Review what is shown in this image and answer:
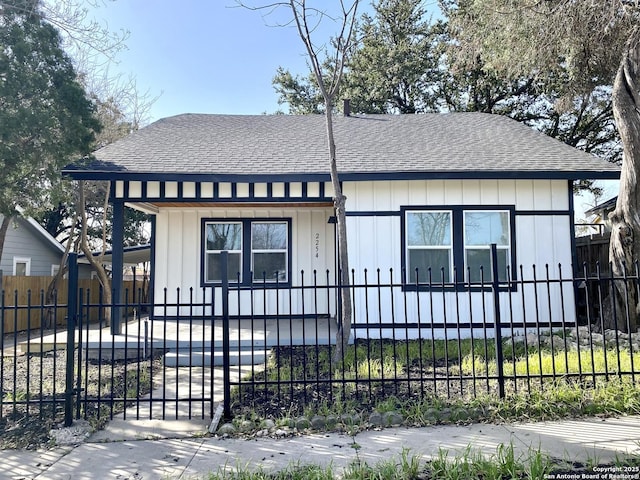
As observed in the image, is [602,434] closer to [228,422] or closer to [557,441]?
[557,441]

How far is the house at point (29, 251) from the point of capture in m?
14.8

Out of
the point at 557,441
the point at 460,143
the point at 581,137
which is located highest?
the point at 581,137

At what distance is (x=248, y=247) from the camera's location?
10031 mm

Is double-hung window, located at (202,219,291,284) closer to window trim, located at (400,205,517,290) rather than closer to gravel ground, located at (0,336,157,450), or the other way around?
window trim, located at (400,205,517,290)

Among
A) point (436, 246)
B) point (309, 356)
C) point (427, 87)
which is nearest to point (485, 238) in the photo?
point (436, 246)

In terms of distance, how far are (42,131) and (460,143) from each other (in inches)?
350

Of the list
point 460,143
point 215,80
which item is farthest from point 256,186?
point 215,80

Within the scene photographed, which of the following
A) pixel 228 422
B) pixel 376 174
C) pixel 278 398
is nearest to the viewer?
pixel 228 422

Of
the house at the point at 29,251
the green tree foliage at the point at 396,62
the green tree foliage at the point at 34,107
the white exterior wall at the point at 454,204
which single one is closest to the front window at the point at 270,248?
the white exterior wall at the point at 454,204

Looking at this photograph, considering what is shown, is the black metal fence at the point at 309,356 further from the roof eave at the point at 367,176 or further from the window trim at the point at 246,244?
the roof eave at the point at 367,176

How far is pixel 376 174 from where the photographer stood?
26.5 feet

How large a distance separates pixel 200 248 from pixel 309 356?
4395mm

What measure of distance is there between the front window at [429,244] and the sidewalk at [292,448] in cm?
421

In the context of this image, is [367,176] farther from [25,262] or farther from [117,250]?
[25,262]
